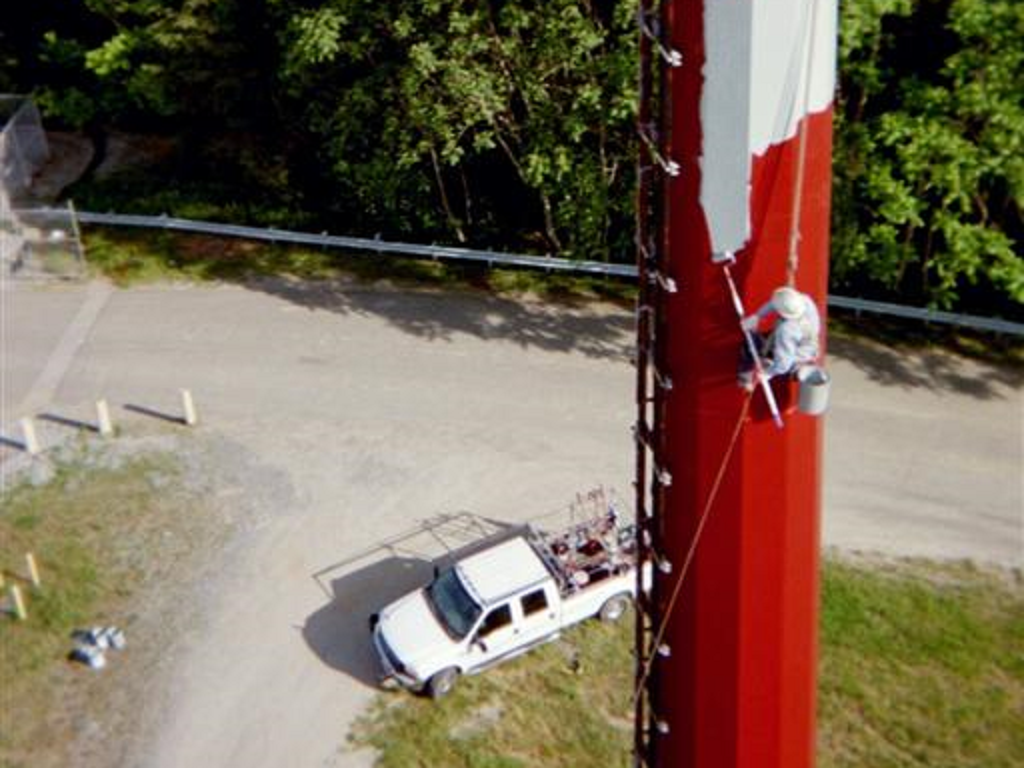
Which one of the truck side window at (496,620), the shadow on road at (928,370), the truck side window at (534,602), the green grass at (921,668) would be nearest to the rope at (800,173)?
the green grass at (921,668)

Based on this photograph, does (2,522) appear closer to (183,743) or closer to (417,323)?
(183,743)

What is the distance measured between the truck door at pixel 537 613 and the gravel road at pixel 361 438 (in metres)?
2.39

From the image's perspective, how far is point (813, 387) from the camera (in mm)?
5949

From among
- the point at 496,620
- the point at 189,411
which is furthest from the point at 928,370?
the point at 189,411

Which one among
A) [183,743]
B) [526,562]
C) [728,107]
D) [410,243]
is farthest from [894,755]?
[410,243]

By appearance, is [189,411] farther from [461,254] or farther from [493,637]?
[493,637]

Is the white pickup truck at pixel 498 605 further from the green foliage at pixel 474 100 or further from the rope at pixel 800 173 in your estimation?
the rope at pixel 800 173

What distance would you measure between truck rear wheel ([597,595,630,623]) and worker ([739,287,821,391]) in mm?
13581

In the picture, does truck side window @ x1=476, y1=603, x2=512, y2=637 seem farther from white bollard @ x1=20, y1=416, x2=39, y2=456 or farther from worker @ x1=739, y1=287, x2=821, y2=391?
worker @ x1=739, y1=287, x2=821, y2=391

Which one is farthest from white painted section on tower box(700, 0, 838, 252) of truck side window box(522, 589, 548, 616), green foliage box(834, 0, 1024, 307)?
green foliage box(834, 0, 1024, 307)

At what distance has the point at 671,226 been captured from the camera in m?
6.07

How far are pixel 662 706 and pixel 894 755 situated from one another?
11.2 metres

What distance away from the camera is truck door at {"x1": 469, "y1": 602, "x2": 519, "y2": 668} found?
18188 millimetres

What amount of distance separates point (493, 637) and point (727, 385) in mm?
12703
